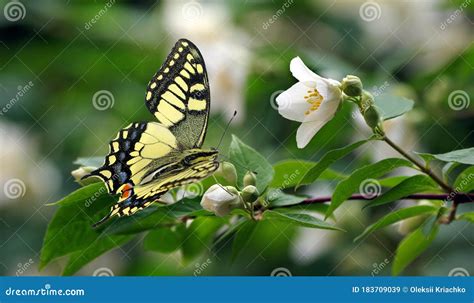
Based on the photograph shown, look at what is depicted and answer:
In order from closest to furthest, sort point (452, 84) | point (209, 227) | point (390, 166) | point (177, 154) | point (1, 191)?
1. point (390, 166)
2. point (177, 154)
3. point (209, 227)
4. point (452, 84)
5. point (1, 191)

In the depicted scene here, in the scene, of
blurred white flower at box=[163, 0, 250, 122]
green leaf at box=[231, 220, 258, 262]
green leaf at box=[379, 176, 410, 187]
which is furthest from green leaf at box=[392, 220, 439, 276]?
blurred white flower at box=[163, 0, 250, 122]

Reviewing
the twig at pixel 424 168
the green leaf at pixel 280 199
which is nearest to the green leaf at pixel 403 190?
the twig at pixel 424 168

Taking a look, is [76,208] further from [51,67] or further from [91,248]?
[51,67]

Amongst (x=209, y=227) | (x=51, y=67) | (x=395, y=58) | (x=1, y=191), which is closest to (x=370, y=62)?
(x=395, y=58)

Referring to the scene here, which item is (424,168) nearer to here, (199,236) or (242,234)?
(242,234)

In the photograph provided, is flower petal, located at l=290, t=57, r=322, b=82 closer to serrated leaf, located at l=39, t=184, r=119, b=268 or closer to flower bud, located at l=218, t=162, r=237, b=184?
flower bud, located at l=218, t=162, r=237, b=184

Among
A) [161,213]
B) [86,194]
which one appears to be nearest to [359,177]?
[161,213]
